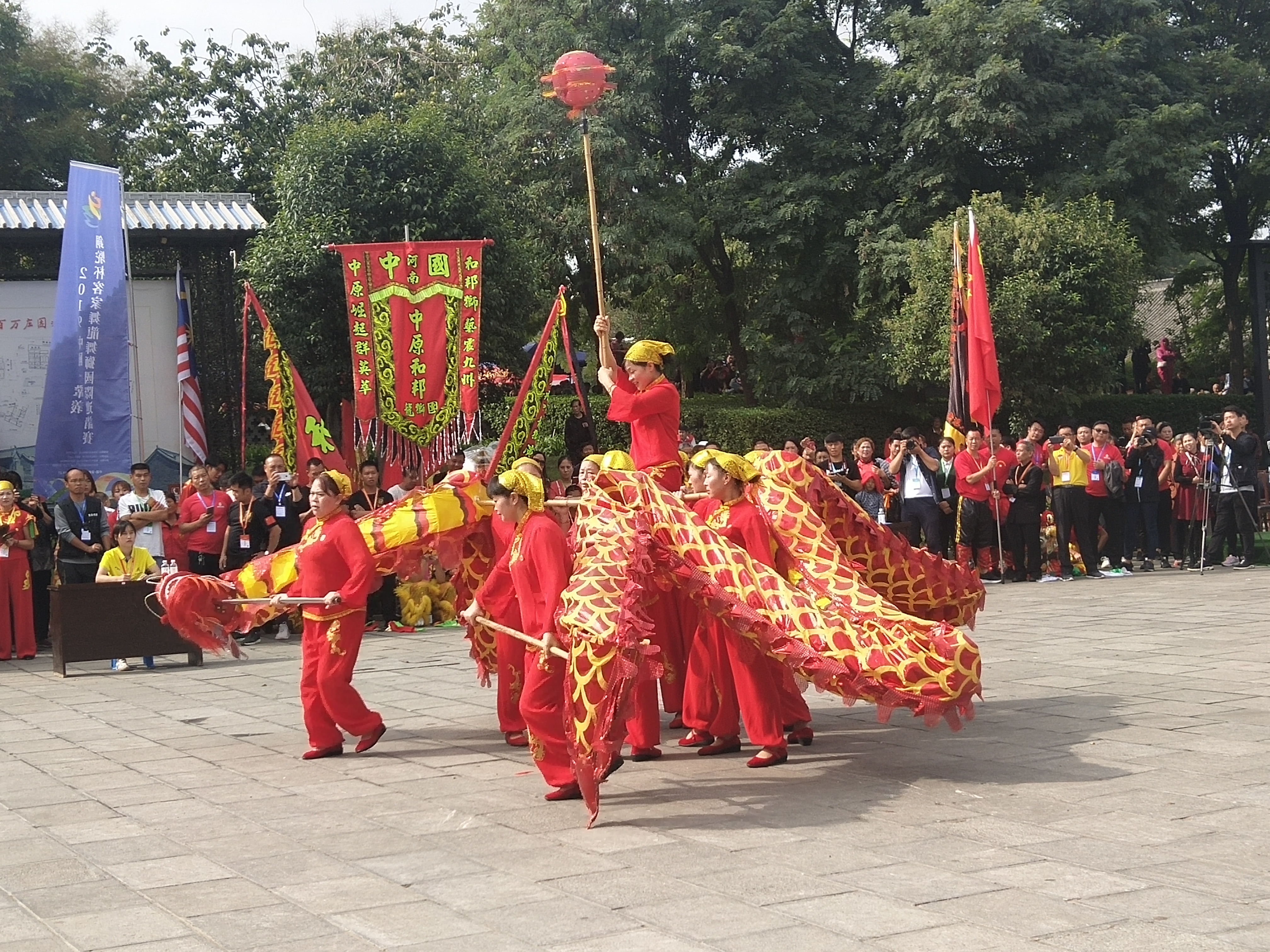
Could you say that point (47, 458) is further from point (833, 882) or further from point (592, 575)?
point (833, 882)

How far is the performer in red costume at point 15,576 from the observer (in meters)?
11.0

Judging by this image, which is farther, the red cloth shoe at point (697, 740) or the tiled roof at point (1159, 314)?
the tiled roof at point (1159, 314)

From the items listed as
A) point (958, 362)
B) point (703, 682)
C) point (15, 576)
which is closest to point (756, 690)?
point (703, 682)

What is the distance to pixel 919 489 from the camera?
13.4m

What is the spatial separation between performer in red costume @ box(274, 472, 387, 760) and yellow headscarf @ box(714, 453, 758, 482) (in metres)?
1.88

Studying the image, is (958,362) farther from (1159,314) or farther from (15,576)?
(1159,314)

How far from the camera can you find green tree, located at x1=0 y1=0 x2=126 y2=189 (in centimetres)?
2392

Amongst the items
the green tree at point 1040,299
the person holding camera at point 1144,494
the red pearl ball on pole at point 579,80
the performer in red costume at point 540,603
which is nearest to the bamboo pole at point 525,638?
the performer in red costume at point 540,603

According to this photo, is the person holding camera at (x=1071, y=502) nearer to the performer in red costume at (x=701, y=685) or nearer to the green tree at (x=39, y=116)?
the performer in red costume at (x=701, y=685)

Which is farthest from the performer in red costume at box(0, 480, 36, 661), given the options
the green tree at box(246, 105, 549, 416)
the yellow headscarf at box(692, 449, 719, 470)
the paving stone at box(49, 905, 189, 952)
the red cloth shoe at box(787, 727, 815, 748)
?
the paving stone at box(49, 905, 189, 952)

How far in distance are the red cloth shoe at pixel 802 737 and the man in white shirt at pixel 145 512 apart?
6.11m

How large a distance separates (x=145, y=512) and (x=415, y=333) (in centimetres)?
287

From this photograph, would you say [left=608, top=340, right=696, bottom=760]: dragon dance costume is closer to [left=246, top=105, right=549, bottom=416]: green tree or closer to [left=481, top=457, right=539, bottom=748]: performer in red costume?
[left=481, top=457, right=539, bottom=748]: performer in red costume

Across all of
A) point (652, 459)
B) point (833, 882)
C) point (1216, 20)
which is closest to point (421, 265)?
point (652, 459)
